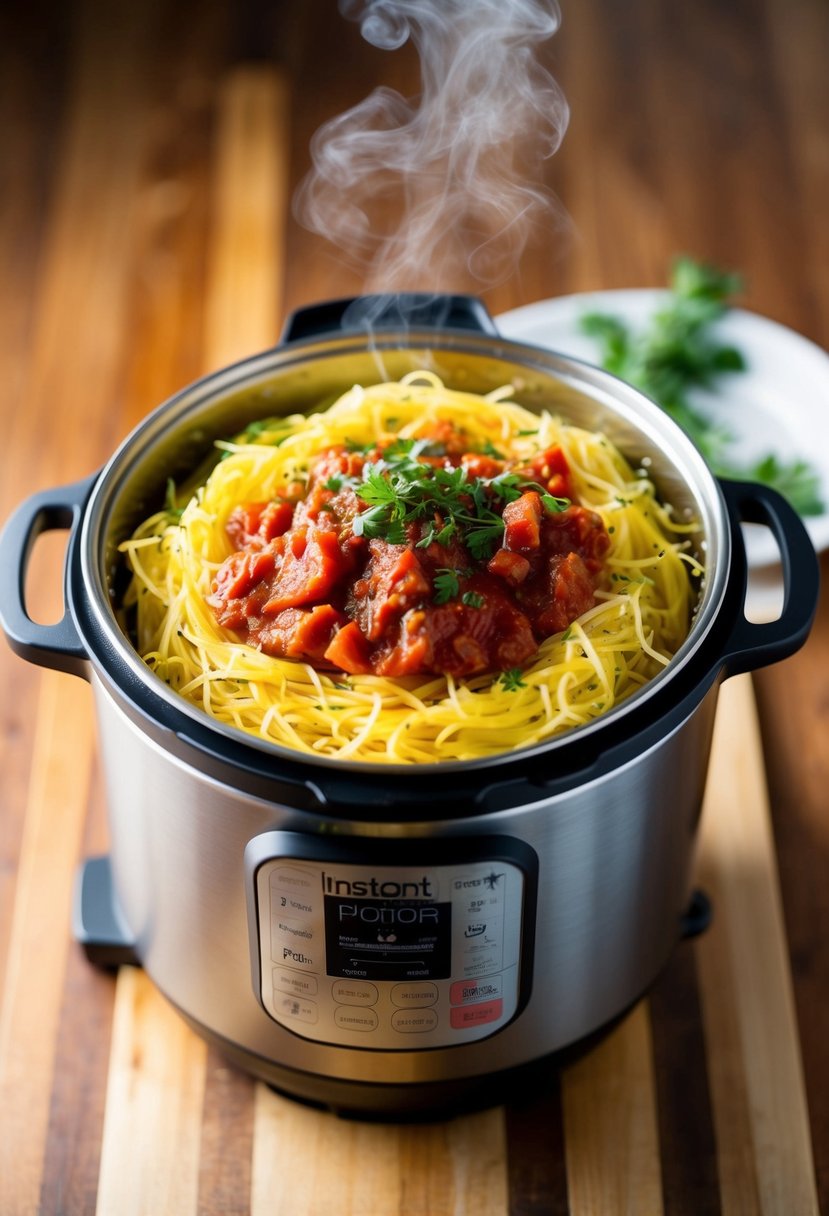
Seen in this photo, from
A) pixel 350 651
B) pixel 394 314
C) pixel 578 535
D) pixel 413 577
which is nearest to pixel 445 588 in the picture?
pixel 413 577

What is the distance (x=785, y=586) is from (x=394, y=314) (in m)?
0.87

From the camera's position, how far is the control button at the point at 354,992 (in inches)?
69.4

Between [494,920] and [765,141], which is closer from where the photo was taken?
[494,920]

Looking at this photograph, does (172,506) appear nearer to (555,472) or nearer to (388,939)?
(555,472)

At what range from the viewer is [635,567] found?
2.00 metres

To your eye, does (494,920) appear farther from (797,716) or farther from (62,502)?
(797,716)

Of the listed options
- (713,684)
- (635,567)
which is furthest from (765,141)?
(713,684)

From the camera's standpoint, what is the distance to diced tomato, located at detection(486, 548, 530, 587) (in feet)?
6.12

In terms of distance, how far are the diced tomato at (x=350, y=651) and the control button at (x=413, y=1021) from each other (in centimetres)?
45

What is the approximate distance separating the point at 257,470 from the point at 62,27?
8.60 feet

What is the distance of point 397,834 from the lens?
1596mm

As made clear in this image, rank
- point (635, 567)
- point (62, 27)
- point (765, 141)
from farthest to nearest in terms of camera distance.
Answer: point (62, 27) < point (765, 141) < point (635, 567)

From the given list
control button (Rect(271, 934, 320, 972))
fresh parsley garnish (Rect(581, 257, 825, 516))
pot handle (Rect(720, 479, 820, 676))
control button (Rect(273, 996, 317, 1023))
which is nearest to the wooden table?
fresh parsley garnish (Rect(581, 257, 825, 516))

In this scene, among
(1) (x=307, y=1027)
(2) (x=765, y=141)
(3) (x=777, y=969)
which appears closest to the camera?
(1) (x=307, y=1027)
